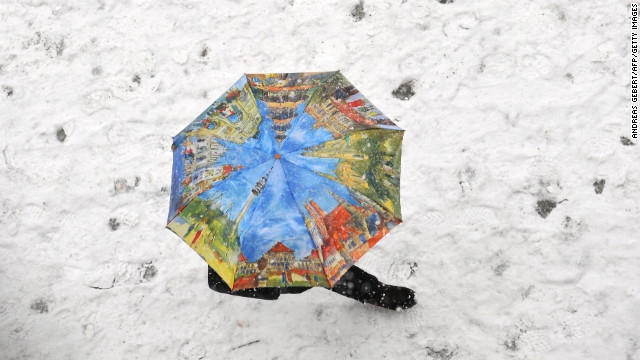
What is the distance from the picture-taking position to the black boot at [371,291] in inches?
115

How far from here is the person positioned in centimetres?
276

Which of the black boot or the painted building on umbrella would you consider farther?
the black boot

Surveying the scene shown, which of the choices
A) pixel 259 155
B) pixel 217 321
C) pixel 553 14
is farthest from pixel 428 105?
pixel 217 321

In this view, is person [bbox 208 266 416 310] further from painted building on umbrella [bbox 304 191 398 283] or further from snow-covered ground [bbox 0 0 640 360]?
painted building on umbrella [bbox 304 191 398 283]

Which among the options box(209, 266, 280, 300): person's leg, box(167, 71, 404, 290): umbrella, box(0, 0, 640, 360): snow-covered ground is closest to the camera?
box(167, 71, 404, 290): umbrella

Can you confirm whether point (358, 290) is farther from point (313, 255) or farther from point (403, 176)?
→ point (403, 176)

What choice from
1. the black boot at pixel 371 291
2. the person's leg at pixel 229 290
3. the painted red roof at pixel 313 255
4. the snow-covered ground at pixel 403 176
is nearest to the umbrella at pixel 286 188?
the painted red roof at pixel 313 255

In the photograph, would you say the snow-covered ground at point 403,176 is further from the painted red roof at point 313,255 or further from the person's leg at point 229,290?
the painted red roof at point 313,255

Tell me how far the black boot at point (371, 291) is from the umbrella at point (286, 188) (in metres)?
0.57

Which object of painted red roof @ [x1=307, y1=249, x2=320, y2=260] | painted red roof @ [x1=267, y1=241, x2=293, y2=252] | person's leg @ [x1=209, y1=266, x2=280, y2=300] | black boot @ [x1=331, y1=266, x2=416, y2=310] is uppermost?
painted red roof @ [x1=267, y1=241, x2=293, y2=252]

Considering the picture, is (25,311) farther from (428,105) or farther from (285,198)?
(428,105)

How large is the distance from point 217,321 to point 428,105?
2252 mm

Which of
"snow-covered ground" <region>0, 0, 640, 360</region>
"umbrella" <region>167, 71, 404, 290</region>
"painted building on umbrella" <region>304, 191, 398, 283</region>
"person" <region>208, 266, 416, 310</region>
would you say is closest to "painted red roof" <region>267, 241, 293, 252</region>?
"umbrella" <region>167, 71, 404, 290</region>

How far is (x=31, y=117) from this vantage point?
4.10 m
